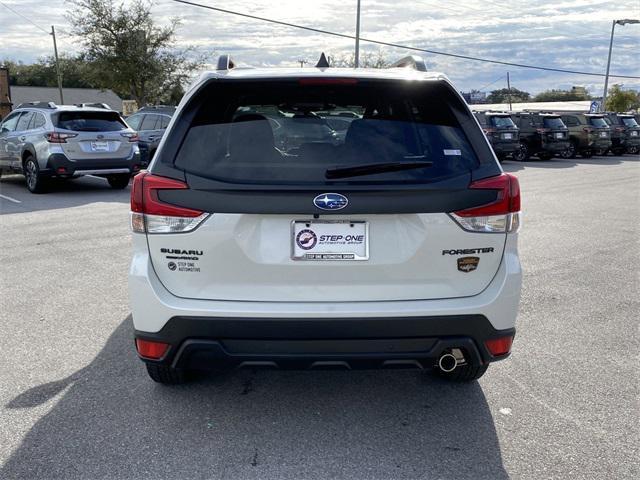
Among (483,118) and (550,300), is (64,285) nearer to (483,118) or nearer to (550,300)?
(550,300)

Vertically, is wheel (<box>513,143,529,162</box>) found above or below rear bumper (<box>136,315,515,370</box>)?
below

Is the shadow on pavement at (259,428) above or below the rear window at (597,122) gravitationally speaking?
above

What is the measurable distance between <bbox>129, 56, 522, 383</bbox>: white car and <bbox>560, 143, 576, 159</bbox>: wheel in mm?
25157

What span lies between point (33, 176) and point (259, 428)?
11529mm

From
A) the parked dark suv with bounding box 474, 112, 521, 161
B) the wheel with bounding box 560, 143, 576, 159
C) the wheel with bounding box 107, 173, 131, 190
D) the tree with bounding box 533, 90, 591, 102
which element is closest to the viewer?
the wheel with bounding box 107, 173, 131, 190

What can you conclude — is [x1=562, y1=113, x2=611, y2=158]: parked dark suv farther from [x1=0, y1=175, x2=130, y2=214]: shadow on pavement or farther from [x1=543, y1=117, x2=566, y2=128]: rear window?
[x1=0, y1=175, x2=130, y2=214]: shadow on pavement

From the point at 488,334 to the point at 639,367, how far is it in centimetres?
180

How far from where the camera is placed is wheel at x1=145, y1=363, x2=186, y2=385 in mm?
3721

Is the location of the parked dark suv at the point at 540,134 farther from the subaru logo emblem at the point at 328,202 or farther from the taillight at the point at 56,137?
the subaru logo emblem at the point at 328,202

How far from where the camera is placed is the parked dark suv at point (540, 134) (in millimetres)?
25719

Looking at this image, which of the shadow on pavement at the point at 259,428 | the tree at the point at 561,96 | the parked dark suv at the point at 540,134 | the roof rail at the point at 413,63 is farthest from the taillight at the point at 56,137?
the tree at the point at 561,96

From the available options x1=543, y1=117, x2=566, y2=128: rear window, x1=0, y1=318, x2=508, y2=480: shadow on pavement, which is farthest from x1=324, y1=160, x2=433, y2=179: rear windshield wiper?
x1=543, y1=117, x2=566, y2=128: rear window

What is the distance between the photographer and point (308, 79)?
3191mm

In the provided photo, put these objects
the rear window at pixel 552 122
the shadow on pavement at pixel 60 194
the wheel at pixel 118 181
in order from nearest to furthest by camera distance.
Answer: the shadow on pavement at pixel 60 194 < the wheel at pixel 118 181 < the rear window at pixel 552 122
